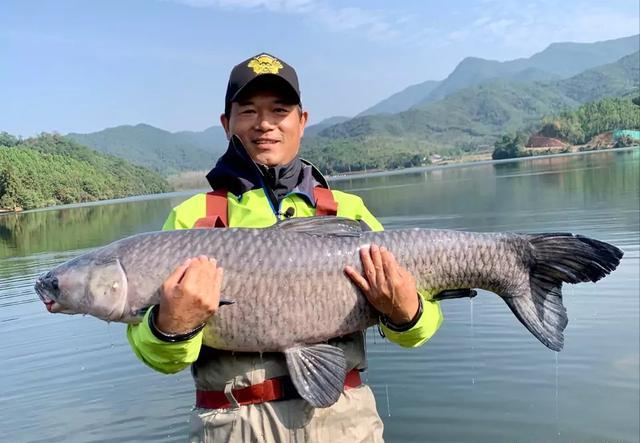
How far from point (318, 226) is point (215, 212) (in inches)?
24.9

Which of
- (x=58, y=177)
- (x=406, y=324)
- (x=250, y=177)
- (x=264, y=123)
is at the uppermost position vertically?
(x=264, y=123)

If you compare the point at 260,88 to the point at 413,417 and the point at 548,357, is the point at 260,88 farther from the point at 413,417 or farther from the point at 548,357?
the point at 548,357

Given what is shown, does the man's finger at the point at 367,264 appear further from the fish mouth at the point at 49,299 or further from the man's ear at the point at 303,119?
the fish mouth at the point at 49,299

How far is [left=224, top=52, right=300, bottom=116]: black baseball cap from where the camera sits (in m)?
3.33

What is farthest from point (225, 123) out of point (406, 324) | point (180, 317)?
point (406, 324)

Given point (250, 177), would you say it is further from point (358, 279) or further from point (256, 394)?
point (256, 394)

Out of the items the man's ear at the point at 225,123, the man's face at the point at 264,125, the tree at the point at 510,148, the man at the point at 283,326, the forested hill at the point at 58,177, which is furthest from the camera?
the tree at the point at 510,148

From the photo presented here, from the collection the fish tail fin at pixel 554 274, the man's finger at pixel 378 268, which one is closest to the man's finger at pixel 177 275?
the man's finger at pixel 378 268

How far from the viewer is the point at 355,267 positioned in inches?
123

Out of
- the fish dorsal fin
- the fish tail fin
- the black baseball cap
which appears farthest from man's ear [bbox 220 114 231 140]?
the fish tail fin

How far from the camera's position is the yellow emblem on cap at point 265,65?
3.35 metres

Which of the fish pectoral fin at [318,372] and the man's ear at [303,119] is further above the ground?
the man's ear at [303,119]

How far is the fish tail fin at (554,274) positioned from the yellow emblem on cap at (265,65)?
5.77ft

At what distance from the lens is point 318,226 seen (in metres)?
3.18
